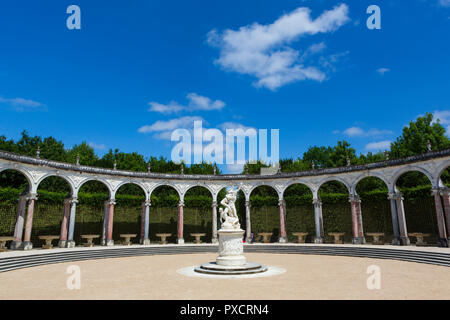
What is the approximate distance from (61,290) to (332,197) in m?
28.3

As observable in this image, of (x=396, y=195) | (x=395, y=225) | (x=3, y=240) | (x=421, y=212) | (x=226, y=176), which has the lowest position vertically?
(x=3, y=240)

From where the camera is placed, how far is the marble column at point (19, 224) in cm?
2306

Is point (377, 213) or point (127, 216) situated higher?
point (377, 213)

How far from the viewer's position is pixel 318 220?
1166 inches

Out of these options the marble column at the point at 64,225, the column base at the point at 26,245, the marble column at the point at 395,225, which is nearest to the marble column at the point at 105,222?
the marble column at the point at 64,225

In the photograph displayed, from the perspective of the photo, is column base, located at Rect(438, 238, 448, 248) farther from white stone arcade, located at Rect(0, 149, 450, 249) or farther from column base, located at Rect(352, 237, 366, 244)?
column base, located at Rect(352, 237, 366, 244)

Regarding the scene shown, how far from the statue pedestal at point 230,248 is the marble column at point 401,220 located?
17068 millimetres

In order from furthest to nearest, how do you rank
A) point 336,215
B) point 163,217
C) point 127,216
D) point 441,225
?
point 163,217 → point 127,216 → point 336,215 → point 441,225

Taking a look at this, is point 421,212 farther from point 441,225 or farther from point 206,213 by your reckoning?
point 206,213

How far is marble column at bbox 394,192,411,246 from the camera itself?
79.0 ft

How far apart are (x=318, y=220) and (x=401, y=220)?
7523mm

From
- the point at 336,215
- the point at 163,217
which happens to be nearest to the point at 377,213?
the point at 336,215

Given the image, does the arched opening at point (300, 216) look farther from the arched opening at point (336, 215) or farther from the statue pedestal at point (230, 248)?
the statue pedestal at point (230, 248)

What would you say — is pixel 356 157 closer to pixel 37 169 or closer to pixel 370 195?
pixel 370 195
